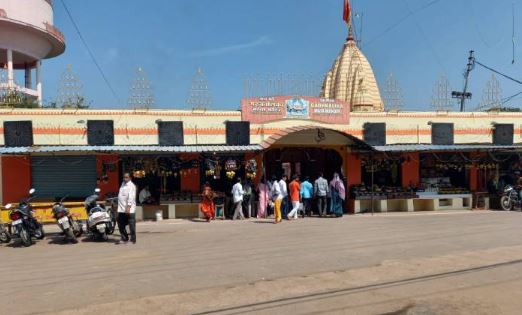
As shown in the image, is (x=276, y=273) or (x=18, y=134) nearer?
(x=276, y=273)

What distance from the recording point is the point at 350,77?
90.4 ft

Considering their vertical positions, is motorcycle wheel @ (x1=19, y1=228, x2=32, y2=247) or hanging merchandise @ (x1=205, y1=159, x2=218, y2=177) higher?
hanging merchandise @ (x1=205, y1=159, x2=218, y2=177)

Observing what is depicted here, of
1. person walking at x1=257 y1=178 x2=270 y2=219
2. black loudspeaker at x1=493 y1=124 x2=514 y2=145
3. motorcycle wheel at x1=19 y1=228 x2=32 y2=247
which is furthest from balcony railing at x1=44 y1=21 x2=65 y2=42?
black loudspeaker at x1=493 y1=124 x2=514 y2=145

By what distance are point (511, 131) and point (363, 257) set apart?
13.7 meters

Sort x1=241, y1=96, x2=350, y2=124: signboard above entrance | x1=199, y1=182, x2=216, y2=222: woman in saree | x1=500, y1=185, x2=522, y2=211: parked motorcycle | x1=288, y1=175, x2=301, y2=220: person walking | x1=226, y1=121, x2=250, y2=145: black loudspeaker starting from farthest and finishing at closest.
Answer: x1=500, y1=185, x2=522, y2=211: parked motorcycle < x1=241, y1=96, x2=350, y2=124: signboard above entrance < x1=226, y1=121, x2=250, y2=145: black loudspeaker < x1=288, y1=175, x2=301, y2=220: person walking < x1=199, y1=182, x2=216, y2=222: woman in saree

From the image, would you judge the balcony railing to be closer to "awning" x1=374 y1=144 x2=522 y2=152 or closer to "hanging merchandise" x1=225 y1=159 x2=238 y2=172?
"hanging merchandise" x1=225 y1=159 x2=238 y2=172

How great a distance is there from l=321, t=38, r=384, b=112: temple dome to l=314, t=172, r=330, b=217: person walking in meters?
9.56

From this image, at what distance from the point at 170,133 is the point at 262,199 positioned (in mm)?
3845

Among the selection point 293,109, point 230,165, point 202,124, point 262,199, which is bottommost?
point 262,199

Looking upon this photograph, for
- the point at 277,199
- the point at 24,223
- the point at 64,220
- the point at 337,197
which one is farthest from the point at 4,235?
the point at 337,197

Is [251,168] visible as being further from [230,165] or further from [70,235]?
[70,235]

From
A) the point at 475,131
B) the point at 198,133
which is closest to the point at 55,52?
the point at 198,133

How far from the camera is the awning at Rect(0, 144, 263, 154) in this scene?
1424 centimetres

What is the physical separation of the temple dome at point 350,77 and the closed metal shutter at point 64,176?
14.0 metres
